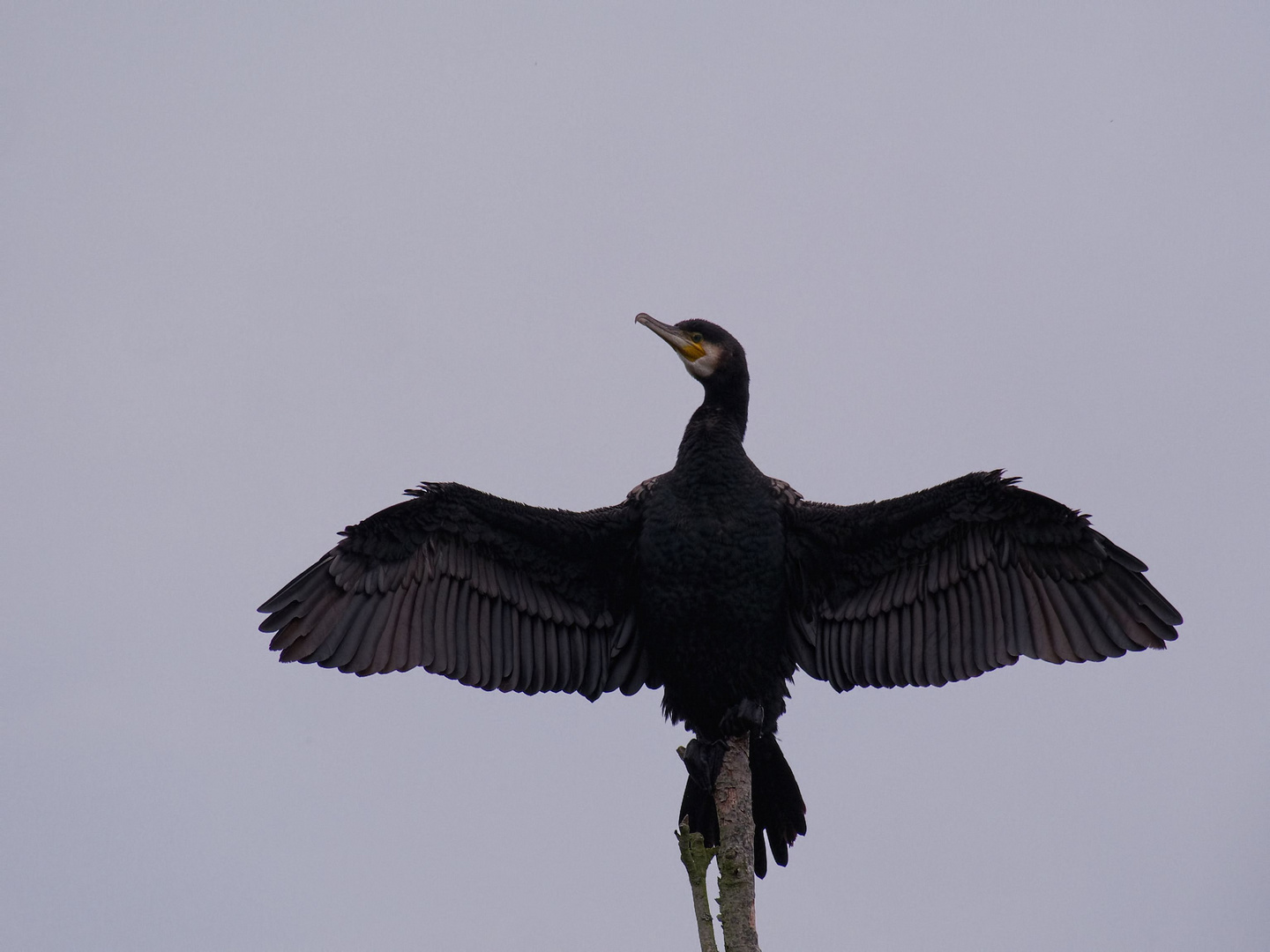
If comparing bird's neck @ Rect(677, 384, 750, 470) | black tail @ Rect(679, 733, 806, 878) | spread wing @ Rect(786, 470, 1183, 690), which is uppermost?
bird's neck @ Rect(677, 384, 750, 470)

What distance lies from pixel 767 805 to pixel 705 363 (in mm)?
2021

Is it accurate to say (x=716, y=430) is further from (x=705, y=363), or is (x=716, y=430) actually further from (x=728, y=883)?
(x=728, y=883)

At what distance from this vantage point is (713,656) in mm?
6277

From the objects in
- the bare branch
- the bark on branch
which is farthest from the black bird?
the bark on branch

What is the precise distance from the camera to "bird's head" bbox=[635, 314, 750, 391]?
269 inches

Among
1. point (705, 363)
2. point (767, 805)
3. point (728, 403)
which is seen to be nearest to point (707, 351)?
point (705, 363)

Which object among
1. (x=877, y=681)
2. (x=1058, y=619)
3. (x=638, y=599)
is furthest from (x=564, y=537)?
(x=1058, y=619)

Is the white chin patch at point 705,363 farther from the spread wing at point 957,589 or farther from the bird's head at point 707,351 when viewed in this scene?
the spread wing at point 957,589

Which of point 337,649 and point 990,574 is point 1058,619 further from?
point 337,649

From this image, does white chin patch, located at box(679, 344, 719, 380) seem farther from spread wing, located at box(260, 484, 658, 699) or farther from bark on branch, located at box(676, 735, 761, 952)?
bark on branch, located at box(676, 735, 761, 952)

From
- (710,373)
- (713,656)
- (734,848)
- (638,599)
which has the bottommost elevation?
(734,848)

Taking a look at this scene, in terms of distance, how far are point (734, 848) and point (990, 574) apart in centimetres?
185

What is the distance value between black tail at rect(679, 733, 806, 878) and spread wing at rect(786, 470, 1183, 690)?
1.68 feet

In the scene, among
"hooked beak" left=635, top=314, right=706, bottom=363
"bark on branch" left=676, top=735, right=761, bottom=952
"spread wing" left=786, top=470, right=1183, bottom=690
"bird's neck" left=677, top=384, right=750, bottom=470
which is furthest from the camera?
"hooked beak" left=635, top=314, right=706, bottom=363
